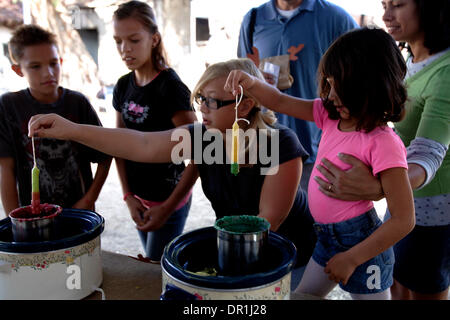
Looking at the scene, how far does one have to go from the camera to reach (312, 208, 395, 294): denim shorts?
1.19 meters

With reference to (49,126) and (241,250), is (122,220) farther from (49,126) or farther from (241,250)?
(241,250)

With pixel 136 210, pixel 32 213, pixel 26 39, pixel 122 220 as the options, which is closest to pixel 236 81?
pixel 32 213

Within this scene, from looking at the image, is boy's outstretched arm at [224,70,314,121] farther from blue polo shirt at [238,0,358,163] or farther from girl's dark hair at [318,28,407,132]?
blue polo shirt at [238,0,358,163]

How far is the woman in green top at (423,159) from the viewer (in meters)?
1.14

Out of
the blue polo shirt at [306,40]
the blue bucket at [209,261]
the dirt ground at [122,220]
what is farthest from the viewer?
the dirt ground at [122,220]

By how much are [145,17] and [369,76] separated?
1182mm

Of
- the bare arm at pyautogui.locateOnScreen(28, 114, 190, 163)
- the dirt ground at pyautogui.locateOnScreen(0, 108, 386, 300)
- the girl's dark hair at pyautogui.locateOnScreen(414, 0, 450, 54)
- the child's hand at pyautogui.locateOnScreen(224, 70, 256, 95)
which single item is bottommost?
the dirt ground at pyautogui.locateOnScreen(0, 108, 386, 300)

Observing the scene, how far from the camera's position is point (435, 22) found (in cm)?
129

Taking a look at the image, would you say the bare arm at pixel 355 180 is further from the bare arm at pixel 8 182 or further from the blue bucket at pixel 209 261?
the bare arm at pixel 8 182

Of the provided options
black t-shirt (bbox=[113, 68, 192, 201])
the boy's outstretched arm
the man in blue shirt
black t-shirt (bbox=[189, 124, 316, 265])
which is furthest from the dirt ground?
the boy's outstretched arm

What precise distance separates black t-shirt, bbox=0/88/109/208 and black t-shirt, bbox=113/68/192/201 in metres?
0.20

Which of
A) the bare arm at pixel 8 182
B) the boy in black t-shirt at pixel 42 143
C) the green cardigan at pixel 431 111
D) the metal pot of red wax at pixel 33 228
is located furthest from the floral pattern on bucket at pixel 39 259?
the green cardigan at pixel 431 111

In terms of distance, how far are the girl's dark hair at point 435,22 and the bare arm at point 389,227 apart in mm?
559

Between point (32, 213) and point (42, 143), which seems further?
point (42, 143)
